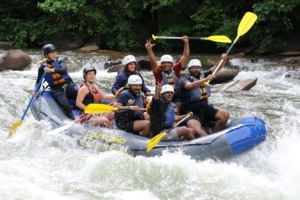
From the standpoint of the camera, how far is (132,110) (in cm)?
544

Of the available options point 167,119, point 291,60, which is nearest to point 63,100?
point 167,119

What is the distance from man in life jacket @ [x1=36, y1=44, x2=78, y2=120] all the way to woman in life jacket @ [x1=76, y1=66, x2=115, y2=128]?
43cm

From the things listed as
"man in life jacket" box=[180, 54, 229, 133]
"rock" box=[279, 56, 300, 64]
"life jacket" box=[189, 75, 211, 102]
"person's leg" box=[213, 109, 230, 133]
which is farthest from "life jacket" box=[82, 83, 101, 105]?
"rock" box=[279, 56, 300, 64]

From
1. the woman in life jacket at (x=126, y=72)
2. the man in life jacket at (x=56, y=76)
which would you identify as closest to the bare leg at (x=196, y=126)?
the woman in life jacket at (x=126, y=72)

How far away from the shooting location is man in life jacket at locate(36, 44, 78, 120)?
6.38 metres

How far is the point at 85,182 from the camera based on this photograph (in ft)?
15.5

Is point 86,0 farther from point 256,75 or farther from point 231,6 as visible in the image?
point 256,75

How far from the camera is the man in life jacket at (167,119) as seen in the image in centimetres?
512

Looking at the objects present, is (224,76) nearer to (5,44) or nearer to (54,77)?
(54,77)

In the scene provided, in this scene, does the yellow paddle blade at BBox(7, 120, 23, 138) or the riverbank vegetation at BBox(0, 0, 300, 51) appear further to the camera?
the riverbank vegetation at BBox(0, 0, 300, 51)

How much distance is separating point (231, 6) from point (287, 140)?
10.1m

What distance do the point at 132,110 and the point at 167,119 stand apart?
449mm

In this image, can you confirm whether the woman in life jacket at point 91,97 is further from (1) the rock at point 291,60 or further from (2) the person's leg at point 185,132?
(1) the rock at point 291,60

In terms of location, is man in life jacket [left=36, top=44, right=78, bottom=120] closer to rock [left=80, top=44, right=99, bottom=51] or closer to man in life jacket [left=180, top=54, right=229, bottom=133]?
man in life jacket [left=180, top=54, right=229, bottom=133]
